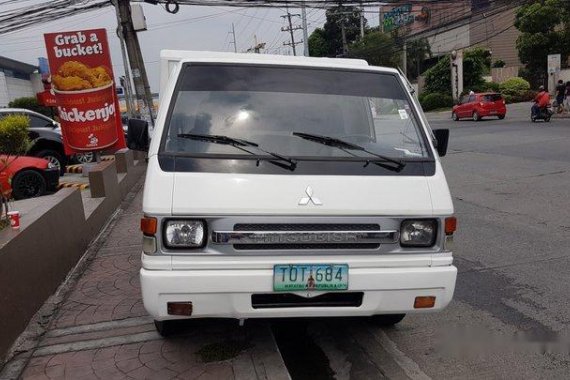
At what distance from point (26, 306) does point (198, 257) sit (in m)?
2.07

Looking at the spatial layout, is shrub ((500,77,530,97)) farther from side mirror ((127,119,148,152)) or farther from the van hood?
the van hood

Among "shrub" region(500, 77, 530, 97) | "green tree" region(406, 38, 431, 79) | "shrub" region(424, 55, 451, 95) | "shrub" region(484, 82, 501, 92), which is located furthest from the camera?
"green tree" region(406, 38, 431, 79)

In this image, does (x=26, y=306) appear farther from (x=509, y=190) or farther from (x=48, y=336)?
(x=509, y=190)

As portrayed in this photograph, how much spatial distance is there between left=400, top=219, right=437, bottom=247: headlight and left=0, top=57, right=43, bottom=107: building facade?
130ft

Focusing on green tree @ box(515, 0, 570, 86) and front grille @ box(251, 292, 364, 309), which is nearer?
front grille @ box(251, 292, 364, 309)

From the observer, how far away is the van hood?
3.08 metres

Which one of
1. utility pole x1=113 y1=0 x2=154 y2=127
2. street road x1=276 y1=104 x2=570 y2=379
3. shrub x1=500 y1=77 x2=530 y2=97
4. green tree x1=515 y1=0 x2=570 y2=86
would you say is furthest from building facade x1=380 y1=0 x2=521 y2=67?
street road x1=276 y1=104 x2=570 y2=379

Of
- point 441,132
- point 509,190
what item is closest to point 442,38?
point 509,190

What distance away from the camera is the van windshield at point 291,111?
3.55m

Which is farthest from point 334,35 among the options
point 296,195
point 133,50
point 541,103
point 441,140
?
point 296,195

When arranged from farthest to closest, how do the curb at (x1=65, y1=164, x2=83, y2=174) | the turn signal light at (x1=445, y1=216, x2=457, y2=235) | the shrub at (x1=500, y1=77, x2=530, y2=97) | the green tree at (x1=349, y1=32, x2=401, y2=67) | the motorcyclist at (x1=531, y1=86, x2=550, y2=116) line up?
the green tree at (x1=349, y1=32, x2=401, y2=67)
the shrub at (x1=500, y1=77, x2=530, y2=97)
the motorcyclist at (x1=531, y1=86, x2=550, y2=116)
the curb at (x1=65, y1=164, x2=83, y2=174)
the turn signal light at (x1=445, y1=216, x2=457, y2=235)

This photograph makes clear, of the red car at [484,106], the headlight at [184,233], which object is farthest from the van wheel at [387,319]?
the red car at [484,106]

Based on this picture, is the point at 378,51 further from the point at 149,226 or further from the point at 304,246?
the point at 149,226

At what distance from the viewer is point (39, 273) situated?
183 inches
